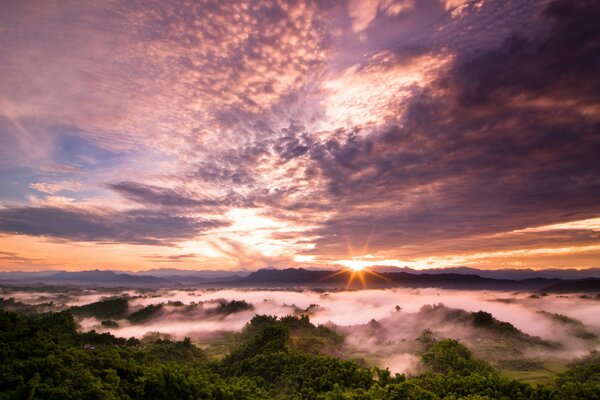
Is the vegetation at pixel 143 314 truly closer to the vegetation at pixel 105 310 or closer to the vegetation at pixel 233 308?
the vegetation at pixel 105 310

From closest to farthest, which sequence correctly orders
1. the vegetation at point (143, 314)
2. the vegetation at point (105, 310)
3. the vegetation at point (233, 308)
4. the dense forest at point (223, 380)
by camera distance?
the dense forest at point (223, 380)
the vegetation at point (143, 314)
the vegetation at point (105, 310)
the vegetation at point (233, 308)

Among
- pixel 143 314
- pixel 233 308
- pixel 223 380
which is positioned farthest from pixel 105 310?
pixel 223 380

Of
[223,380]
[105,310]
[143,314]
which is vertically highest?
[223,380]

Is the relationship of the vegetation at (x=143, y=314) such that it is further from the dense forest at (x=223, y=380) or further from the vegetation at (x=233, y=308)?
the dense forest at (x=223, y=380)

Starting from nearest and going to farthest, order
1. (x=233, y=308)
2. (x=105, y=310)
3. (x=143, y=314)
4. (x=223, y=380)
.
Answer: (x=223, y=380) < (x=143, y=314) < (x=105, y=310) < (x=233, y=308)

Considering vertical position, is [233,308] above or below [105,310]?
above

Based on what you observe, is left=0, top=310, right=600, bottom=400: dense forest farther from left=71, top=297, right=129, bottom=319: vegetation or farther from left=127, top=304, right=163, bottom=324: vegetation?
left=71, top=297, right=129, bottom=319: vegetation

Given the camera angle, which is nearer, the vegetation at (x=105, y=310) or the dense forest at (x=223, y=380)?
the dense forest at (x=223, y=380)

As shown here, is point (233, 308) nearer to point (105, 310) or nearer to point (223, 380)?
point (105, 310)

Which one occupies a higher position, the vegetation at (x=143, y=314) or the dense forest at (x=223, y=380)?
the dense forest at (x=223, y=380)

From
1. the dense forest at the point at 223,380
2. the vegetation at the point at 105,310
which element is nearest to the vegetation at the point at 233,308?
the vegetation at the point at 105,310

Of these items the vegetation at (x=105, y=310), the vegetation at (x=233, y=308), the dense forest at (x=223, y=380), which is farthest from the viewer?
the vegetation at (x=233, y=308)

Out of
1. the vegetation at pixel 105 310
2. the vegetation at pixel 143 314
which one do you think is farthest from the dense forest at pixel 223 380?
the vegetation at pixel 105 310

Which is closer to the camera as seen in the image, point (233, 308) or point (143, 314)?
point (143, 314)
